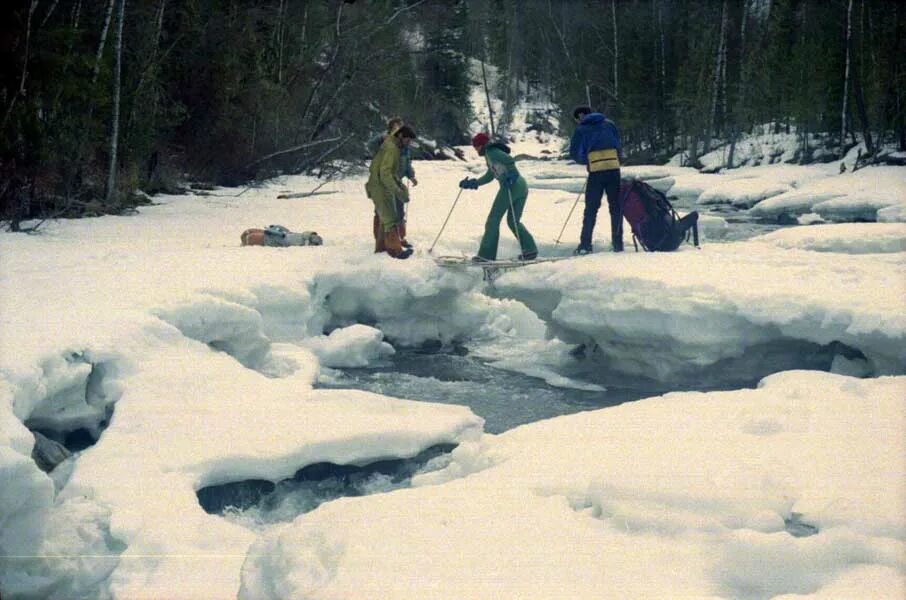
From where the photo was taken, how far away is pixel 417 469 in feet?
16.6

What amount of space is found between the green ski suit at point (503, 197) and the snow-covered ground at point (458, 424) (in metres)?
0.47

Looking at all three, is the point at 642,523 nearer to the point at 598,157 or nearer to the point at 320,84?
the point at 598,157

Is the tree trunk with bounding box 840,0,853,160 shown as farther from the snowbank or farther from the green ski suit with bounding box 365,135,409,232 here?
the snowbank

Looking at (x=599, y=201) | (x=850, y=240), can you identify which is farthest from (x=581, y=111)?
(x=850, y=240)

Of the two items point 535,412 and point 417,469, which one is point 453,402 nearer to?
point 535,412

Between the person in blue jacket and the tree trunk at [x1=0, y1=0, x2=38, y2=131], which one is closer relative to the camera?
the person in blue jacket

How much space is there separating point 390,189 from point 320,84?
12300mm

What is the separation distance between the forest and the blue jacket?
6128 mm

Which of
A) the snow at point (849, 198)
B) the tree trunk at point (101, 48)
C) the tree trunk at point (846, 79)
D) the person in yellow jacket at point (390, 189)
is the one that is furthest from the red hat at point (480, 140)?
the tree trunk at point (846, 79)

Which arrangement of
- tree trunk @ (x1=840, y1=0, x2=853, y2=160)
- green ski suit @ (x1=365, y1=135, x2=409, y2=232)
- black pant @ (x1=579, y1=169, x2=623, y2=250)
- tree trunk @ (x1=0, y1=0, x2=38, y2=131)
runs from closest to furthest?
green ski suit @ (x1=365, y1=135, x2=409, y2=232)
black pant @ (x1=579, y1=169, x2=623, y2=250)
tree trunk @ (x1=0, y1=0, x2=38, y2=131)
tree trunk @ (x1=840, y1=0, x2=853, y2=160)

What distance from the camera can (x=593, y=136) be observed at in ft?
27.9

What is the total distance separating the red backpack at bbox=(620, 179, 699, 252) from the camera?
885 cm

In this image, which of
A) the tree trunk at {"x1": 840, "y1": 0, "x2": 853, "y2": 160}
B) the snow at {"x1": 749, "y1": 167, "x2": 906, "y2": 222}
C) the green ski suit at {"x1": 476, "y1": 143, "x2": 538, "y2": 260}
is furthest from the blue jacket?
the tree trunk at {"x1": 840, "y1": 0, "x2": 853, "y2": 160}

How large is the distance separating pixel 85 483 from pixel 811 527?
3378mm
